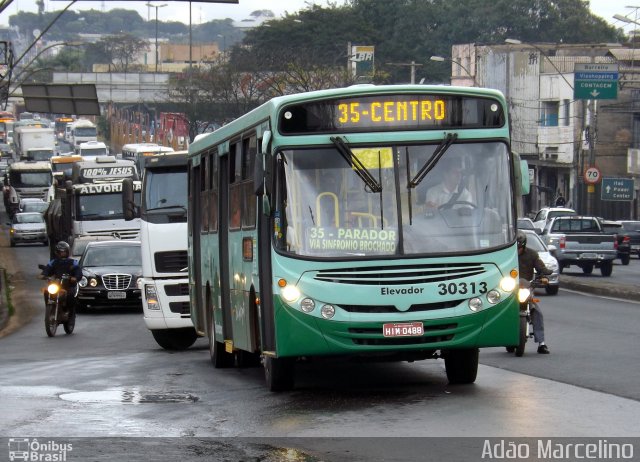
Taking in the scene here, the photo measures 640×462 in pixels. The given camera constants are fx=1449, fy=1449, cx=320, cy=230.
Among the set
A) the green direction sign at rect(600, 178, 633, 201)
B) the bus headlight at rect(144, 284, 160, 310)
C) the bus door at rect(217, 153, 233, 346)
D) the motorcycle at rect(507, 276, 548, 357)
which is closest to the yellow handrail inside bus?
the bus door at rect(217, 153, 233, 346)

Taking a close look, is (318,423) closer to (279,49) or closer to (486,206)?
(486,206)

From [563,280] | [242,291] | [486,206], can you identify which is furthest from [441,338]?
[563,280]

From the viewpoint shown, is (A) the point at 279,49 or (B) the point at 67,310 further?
(A) the point at 279,49

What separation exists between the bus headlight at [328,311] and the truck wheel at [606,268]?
3025 centimetres

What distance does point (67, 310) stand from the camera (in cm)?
2602

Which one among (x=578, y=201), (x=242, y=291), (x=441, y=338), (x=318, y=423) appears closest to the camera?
(x=318, y=423)

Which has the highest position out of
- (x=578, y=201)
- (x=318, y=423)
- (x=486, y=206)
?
(x=486, y=206)

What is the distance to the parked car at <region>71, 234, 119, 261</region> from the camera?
37938mm

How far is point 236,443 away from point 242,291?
13.9 feet

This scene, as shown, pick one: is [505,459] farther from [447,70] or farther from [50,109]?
[447,70]

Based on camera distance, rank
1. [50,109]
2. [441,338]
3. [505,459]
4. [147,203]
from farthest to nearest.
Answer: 1. [50,109]
2. [147,203]
3. [441,338]
4. [505,459]

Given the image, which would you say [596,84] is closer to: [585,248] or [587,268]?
[587,268]

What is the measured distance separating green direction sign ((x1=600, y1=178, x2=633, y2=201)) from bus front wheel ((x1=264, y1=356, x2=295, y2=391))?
57.6 meters

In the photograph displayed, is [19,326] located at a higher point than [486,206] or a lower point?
lower
